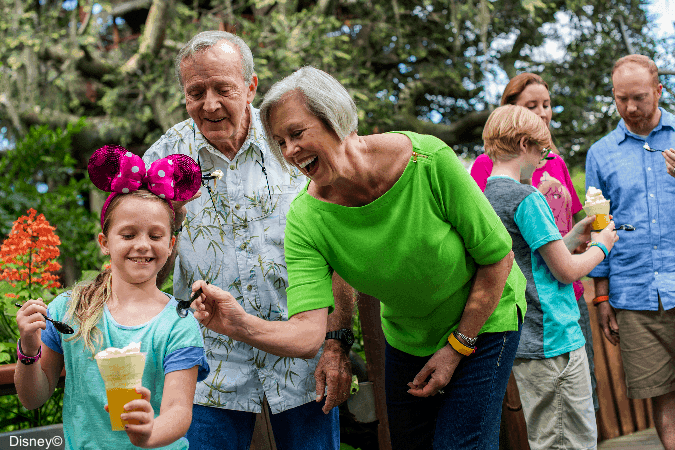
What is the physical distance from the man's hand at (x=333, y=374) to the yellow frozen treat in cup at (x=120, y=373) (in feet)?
2.20

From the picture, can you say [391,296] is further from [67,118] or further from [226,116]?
[67,118]

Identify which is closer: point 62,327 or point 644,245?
point 62,327

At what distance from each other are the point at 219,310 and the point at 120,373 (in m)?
0.36

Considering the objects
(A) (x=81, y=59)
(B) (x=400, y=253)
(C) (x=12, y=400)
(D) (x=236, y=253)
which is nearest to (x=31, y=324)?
(D) (x=236, y=253)

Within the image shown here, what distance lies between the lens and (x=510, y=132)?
2.57 m

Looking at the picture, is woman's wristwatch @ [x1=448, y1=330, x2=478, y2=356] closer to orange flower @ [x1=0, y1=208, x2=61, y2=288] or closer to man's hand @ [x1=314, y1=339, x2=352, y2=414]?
man's hand @ [x1=314, y1=339, x2=352, y2=414]

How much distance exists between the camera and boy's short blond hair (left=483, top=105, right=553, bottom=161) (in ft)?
8.44

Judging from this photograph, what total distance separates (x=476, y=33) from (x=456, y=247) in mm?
7554

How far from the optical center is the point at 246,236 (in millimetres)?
2229

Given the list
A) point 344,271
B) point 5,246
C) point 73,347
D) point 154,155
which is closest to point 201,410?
point 73,347

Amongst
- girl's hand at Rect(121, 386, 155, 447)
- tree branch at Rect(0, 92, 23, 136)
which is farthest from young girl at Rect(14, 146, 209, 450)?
tree branch at Rect(0, 92, 23, 136)

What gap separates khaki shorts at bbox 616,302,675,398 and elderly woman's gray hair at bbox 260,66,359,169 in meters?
2.43

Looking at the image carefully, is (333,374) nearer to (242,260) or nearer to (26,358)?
(242,260)

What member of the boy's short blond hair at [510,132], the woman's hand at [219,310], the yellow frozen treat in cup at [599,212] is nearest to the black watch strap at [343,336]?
the woman's hand at [219,310]
